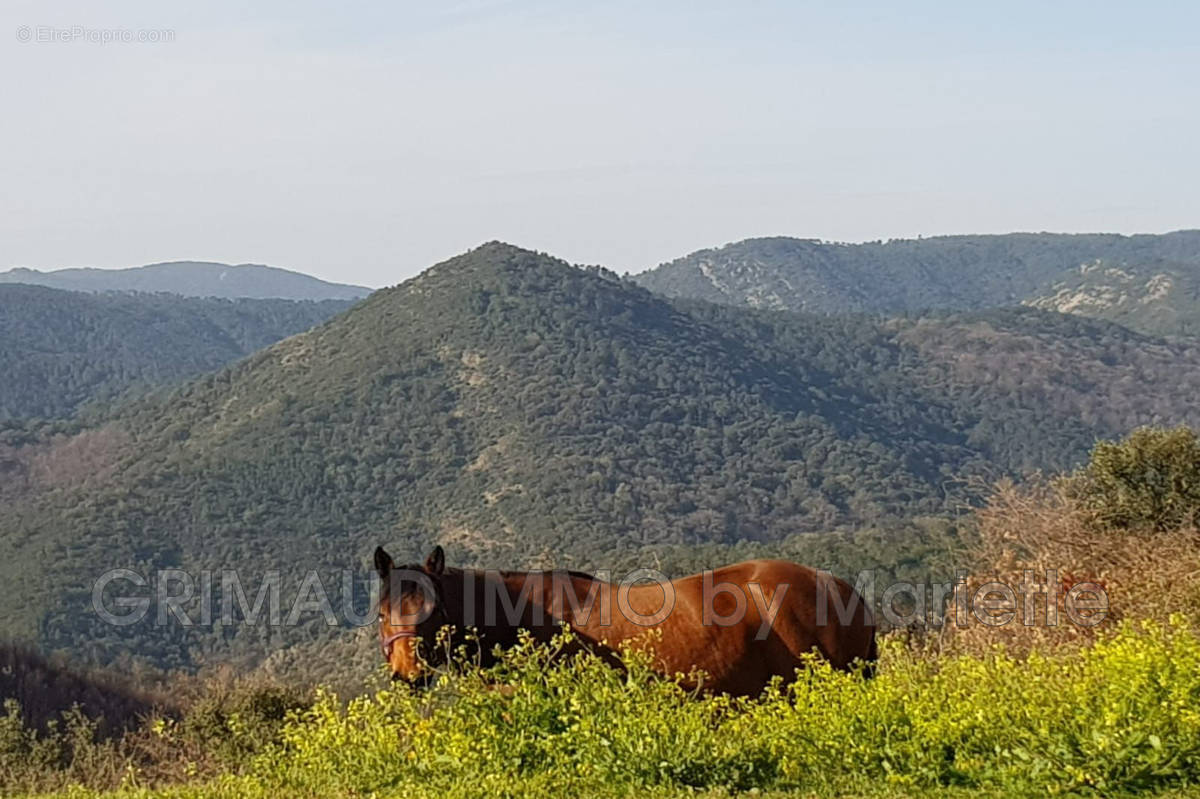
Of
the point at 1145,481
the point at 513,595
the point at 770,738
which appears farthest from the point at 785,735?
the point at 1145,481

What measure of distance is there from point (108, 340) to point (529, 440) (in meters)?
82.6

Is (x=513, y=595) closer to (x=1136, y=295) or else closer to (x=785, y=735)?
(x=785, y=735)

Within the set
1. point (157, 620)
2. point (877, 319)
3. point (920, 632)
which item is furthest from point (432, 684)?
point (877, 319)

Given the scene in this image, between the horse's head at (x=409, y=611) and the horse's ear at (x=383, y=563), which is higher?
the horse's ear at (x=383, y=563)

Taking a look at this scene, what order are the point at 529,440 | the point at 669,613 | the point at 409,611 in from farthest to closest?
the point at 529,440 < the point at 669,613 < the point at 409,611

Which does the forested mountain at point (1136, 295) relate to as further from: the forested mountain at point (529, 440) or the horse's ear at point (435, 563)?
the horse's ear at point (435, 563)

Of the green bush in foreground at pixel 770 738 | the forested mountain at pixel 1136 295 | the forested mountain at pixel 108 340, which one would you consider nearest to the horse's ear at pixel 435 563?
the green bush in foreground at pixel 770 738

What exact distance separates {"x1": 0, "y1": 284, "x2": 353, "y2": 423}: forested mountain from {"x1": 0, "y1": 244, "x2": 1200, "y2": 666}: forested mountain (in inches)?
1345

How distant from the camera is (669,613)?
8.79m

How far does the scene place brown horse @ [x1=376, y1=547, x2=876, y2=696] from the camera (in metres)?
8.59

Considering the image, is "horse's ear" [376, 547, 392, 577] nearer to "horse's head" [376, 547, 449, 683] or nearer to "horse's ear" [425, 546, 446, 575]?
"horse's head" [376, 547, 449, 683]

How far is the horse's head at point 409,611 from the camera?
324 inches

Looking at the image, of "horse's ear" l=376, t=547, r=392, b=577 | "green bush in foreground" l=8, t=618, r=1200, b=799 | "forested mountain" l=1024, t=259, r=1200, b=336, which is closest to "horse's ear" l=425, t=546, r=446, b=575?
"horse's ear" l=376, t=547, r=392, b=577

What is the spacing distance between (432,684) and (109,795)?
1.88 metres
